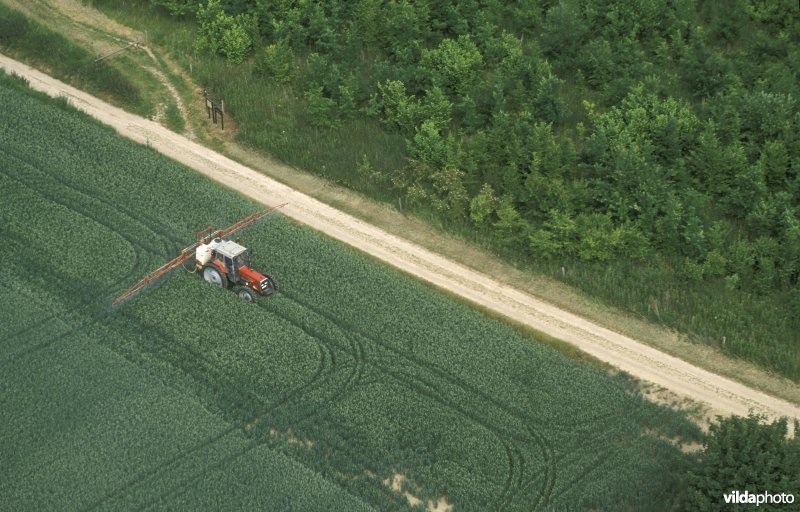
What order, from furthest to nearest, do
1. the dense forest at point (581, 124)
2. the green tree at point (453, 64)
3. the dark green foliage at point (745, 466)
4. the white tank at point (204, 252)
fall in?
Result: the green tree at point (453, 64)
the dense forest at point (581, 124)
the white tank at point (204, 252)
the dark green foliage at point (745, 466)

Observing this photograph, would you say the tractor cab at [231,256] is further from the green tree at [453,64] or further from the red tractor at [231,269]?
the green tree at [453,64]

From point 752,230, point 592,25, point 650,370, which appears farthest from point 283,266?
point 592,25

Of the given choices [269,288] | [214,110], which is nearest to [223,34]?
[214,110]

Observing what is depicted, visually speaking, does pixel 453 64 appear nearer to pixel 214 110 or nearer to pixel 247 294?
pixel 214 110

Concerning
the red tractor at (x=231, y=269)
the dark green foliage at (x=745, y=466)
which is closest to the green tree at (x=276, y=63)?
the red tractor at (x=231, y=269)

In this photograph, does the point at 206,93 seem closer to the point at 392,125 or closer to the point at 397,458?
the point at 392,125

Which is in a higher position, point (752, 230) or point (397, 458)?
point (752, 230)

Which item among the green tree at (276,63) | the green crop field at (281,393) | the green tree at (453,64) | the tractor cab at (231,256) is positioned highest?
the green tree at (453,64)

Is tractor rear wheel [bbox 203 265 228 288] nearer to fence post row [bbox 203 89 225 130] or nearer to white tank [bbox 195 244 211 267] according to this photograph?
white tank [bbox 195 244 211 267]

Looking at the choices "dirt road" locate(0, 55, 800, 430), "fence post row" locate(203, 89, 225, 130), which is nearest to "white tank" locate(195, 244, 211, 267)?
"dirt road" locate(0, 55, 800, 430)
